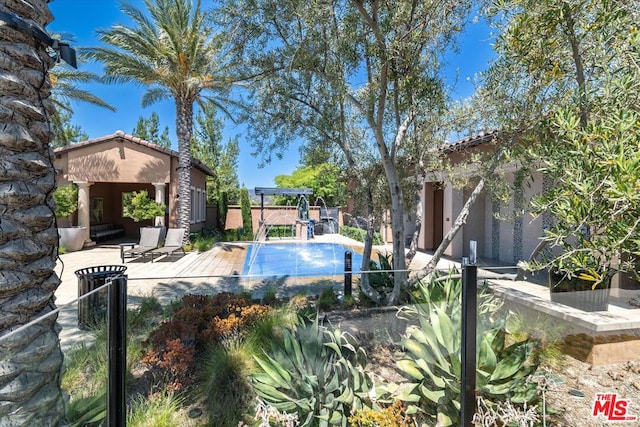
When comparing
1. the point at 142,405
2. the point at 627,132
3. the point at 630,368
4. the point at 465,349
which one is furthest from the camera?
the point at 630,368

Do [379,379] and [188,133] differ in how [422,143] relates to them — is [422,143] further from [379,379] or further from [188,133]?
[188,133]

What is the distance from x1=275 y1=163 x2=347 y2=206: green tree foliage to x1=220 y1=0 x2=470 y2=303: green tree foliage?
56.7 inches

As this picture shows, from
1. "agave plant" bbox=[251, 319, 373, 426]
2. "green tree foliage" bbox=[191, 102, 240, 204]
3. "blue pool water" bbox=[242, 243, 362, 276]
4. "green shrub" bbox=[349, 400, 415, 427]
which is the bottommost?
"blue pool water" bbox=[242, 243, 362, 276]

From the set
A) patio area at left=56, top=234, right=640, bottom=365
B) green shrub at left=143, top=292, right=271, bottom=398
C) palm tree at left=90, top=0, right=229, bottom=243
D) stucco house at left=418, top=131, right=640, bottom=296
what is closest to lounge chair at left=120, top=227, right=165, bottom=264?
palm tree at left=90, top=0, right=229, bottom=243

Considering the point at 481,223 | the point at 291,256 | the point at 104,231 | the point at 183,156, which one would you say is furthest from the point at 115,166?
the point at 481,223

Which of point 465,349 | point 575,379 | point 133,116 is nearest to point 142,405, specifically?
point 465,349

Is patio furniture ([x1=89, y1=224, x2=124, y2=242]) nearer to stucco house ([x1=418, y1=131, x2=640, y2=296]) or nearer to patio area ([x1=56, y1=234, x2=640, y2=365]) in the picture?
patio area ([x1=56, y1=234, x2=640, y2=365])

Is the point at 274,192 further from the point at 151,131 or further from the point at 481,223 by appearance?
the point at 151,131

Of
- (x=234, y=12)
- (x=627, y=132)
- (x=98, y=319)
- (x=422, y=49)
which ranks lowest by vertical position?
(x=98, y=319)

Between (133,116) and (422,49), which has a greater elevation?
(133,116)

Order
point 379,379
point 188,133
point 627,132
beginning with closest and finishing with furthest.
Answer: point 627,132
point 379,379
point 188,133

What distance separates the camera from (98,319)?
2.73 metres

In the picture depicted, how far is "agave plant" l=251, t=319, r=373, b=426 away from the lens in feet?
9.87

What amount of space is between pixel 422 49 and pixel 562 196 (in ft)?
12.3
